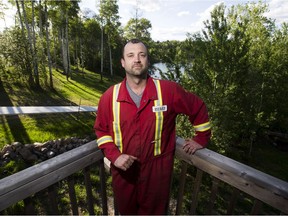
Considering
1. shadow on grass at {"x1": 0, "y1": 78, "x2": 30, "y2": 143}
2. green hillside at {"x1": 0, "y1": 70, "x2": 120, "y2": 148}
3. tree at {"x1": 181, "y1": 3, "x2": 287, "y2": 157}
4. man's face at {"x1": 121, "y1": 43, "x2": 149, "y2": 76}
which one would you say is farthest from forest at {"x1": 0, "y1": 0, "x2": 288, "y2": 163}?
shadow on grass at {"x1": 0, "y1": 78, "x2": 30, "y2": 143}

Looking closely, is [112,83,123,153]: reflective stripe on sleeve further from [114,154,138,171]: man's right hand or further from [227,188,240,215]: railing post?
[227,188,240,215]: railing post

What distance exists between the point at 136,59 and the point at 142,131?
25.1 inches

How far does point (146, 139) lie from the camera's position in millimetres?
1777

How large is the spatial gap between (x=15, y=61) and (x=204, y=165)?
50.9 feet

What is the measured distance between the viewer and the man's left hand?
1835mm

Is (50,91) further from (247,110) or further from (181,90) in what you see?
(181,90)

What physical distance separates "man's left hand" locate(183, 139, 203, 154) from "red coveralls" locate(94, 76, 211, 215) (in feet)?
0.16

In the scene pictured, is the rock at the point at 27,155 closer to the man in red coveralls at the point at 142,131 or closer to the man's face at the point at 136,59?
the man in red coveralls at the point at 142,131

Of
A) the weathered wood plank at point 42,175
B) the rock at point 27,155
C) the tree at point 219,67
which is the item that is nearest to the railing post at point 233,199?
the weathered wood plank at point 42,175

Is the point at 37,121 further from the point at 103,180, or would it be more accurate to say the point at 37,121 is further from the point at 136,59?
the point at 136,59

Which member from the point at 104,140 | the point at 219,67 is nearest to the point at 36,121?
the point at 219,67

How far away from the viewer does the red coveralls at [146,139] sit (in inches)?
69.8

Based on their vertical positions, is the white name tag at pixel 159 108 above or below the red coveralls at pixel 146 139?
above

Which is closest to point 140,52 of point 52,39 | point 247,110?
point 247,110
